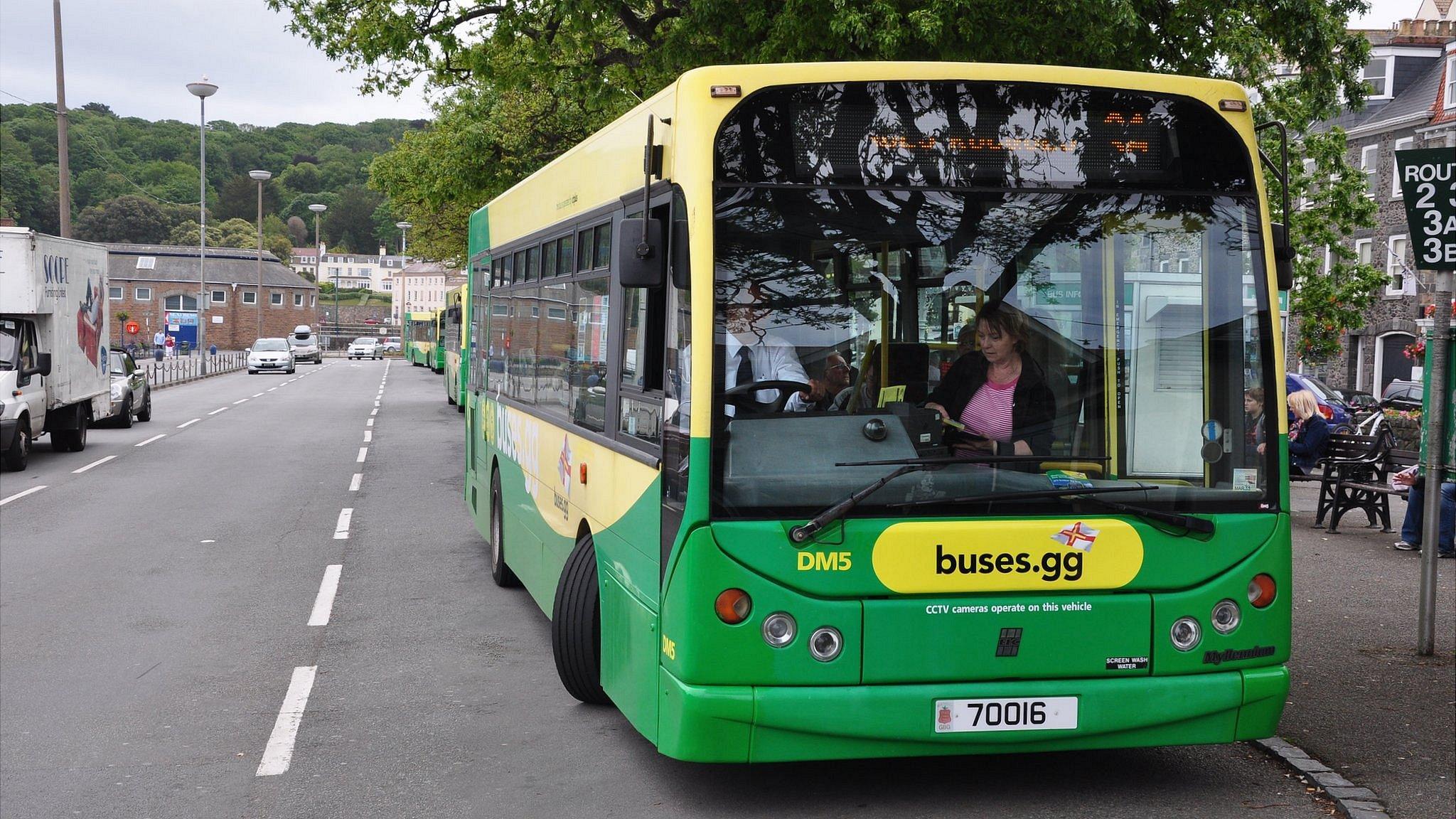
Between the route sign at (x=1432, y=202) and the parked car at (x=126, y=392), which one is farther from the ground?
the route sign at (x=1432, y=202)

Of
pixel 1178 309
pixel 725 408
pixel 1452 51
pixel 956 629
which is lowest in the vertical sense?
pixel 956 629

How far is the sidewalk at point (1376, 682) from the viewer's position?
575 centimetres

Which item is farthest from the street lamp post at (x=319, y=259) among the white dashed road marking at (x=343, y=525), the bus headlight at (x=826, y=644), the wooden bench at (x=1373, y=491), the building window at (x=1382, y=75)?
the bus headlight at (x=826, y=644)

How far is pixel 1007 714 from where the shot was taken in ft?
16.3

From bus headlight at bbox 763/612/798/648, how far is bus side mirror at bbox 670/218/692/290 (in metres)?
1.19

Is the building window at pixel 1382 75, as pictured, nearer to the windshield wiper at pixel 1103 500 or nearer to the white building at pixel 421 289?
the windshield wiper at pixel 1103 500

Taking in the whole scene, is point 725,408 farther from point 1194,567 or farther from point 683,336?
point 1194,567

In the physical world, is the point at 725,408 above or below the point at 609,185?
below

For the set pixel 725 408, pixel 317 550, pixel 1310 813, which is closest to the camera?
pixel 725 408

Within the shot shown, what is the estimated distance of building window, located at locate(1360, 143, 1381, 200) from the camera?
4472 centimetres

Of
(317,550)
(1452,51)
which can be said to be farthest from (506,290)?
(1452,51)

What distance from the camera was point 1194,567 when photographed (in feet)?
16.7

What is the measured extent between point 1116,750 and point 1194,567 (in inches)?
58.3

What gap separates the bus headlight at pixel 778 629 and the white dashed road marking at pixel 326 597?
495 cm
